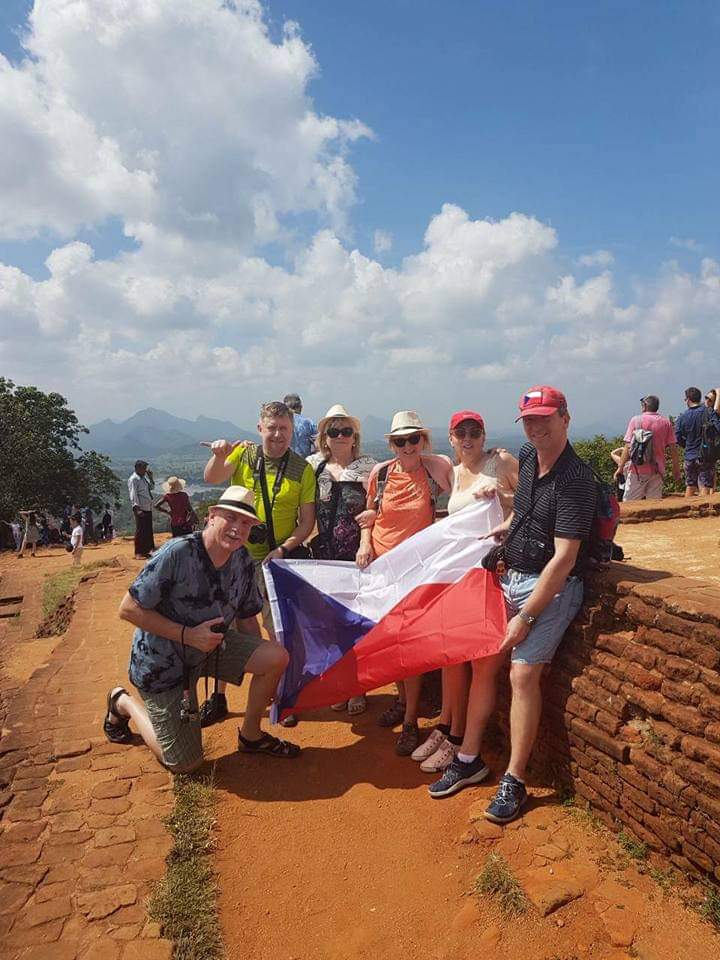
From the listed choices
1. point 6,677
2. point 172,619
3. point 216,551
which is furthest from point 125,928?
point 6,677

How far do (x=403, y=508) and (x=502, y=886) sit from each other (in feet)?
8.38

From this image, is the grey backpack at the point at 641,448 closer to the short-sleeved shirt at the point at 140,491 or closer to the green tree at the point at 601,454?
the short-sleeved shirt at the point at 140,491

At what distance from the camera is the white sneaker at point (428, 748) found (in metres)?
4.50

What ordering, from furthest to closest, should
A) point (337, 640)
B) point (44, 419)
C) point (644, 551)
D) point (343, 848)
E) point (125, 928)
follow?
point (44, 419) → point (644, 551) → point (337, 640) → point (343, 848) → point (125, 928)

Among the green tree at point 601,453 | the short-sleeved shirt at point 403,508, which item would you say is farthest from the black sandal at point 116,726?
the green tree at point 601,453

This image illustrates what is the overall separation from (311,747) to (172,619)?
5.45 feet

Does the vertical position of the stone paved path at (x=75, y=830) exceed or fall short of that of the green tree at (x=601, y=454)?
it falls short

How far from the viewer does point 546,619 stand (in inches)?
148

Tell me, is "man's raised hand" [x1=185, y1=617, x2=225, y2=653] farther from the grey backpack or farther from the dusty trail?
the grey backpack

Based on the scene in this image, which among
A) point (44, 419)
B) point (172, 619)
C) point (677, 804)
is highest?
point (44, 419)

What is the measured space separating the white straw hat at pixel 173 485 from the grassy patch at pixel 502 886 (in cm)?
997

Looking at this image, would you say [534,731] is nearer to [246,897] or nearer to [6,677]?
[246,897]

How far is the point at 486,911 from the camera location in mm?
3090

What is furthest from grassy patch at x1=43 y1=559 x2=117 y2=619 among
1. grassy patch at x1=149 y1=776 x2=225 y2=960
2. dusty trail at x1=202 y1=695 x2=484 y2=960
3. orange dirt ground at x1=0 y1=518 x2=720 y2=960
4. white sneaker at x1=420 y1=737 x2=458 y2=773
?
white sneaker at x1=420 y1=737 x2=458 y2=773
